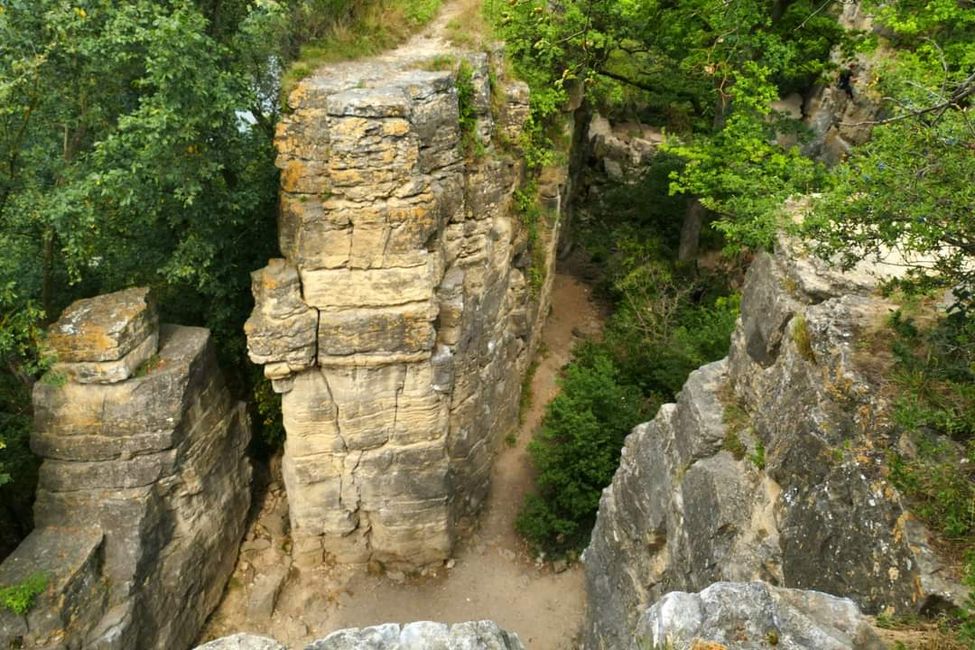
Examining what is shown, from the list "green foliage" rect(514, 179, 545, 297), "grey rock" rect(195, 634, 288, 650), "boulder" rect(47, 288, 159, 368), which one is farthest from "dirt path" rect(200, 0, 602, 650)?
"grey rock" rect(195, 634, 288, 650)

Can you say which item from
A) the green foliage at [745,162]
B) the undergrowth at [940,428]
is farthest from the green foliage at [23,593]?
the green foliage at [745,162]

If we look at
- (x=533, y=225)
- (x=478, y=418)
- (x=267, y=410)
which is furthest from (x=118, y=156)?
(x=533, y=225)

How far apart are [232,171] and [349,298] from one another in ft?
11.4

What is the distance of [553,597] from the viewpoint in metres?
14.2

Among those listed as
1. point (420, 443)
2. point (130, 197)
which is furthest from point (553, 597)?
point (130, 197)

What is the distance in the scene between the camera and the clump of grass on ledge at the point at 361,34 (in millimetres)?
11445

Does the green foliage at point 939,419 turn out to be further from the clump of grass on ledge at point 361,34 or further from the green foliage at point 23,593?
the green foliage at point 23,593

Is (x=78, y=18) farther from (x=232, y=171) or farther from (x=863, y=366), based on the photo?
(x=863, y=366)

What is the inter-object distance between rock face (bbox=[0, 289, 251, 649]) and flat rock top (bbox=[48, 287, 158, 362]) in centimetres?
2

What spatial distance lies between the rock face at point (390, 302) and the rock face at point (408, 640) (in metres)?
7.25

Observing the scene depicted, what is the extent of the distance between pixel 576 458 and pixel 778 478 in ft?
27.0

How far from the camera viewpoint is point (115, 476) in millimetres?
11070

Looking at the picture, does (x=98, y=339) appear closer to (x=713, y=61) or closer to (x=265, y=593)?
(x=265, y=593)

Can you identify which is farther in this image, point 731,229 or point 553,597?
point 553,597
